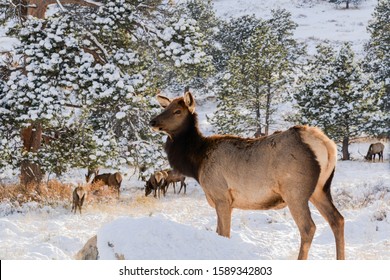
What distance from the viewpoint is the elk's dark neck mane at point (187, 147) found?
292 inches

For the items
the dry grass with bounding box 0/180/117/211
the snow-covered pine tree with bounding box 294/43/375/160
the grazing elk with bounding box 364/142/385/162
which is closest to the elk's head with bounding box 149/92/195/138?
the dry grass with bounding box 0/180/117/211

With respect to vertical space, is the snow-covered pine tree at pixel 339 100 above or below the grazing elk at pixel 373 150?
above

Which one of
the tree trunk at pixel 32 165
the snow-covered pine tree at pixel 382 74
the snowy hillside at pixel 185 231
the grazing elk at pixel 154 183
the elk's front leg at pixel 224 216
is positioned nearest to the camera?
the snowy hillside at pixel 185 231

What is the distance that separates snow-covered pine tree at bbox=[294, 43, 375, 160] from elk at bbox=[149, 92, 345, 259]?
2250 centimetres

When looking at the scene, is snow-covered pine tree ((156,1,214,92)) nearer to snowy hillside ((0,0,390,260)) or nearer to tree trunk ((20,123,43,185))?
snowy hillside ((0,0,390,260))

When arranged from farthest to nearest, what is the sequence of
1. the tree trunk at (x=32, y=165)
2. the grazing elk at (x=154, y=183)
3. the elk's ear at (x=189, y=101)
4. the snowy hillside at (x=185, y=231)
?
the grazing elk at (x=154, y=183) → the tree trunk at (x=32, y=165) → the elk's ear at (x=189, y=101) → the snowy hillside at (x=185, y=231)

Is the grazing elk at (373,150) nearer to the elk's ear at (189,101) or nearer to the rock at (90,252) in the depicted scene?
the elk's ear at (189,101)

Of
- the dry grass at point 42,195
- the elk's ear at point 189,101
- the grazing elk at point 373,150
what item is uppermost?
the elk's ear at point 189,101

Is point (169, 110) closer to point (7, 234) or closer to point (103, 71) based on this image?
point (7, 234)

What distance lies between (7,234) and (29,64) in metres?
5.98

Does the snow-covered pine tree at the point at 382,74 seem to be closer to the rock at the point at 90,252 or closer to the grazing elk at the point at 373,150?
the grazing elk at the point at 373,150

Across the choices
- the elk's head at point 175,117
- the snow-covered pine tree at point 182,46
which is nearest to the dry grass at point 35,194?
the snow-covered pine tree at point 182,46

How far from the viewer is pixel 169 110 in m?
7.48

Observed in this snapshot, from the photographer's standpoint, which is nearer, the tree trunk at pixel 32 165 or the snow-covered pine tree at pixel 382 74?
the tree trunk at pixel 32 165
